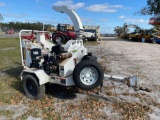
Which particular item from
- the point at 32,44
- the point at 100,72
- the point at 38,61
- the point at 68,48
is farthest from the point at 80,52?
the point at 32,44

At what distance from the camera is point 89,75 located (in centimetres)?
446

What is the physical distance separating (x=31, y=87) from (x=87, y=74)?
159 cm

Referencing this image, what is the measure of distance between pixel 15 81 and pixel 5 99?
1.54m

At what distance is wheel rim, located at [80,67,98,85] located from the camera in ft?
14.5

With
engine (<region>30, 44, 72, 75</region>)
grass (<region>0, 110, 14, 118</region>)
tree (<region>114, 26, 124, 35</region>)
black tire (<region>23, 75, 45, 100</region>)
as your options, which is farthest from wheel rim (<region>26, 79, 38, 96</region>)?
tree (<region>114, 26, 124, 35</region>)

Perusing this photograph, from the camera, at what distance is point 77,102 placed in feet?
15.6

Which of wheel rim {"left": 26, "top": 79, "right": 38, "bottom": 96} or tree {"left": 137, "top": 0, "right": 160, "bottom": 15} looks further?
tree {"left": 137, "top": 0, "right": 160, "bottom": 15}

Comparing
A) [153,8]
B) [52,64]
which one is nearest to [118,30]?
[153,8]

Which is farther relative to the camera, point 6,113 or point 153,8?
point 153,8

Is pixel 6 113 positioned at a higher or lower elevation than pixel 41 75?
lower

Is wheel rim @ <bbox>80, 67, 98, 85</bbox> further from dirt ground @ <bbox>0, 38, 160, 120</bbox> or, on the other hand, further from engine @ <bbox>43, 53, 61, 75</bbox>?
engine @ <bbox>43, 53, 61, 75</bbox>

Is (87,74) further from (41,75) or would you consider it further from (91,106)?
(41,75)

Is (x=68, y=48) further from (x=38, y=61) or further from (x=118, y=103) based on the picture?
(x=118, y=103)

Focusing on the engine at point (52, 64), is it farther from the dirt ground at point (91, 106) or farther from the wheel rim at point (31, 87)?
the dirt ground at point (91, 106)
